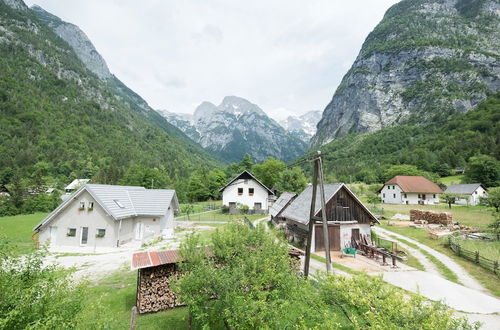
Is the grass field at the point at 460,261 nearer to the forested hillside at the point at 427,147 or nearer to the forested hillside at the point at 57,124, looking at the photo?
the forested hillside at the point at 427,147

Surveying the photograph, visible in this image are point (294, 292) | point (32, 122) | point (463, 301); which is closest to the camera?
point (294, 292)

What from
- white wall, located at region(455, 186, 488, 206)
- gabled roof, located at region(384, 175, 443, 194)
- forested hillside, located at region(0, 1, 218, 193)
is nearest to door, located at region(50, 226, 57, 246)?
forested hillside, located at region(0, 1, 218, 193)

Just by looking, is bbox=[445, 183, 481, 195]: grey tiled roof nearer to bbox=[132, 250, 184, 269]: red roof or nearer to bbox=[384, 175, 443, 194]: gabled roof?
bbox=[384, 175, 443, 194]: gabled roof

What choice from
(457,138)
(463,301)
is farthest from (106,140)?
(457,138)

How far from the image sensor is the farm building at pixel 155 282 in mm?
11828

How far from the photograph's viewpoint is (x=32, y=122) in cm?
11388

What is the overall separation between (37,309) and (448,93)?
217704 mm

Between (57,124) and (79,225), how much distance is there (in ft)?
411

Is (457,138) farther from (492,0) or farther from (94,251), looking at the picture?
(492,0)

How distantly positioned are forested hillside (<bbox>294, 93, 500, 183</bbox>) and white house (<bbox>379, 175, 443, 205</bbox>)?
18.3m

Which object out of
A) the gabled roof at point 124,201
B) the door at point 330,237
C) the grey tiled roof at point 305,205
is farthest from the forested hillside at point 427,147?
the gabled roof at point 124,201

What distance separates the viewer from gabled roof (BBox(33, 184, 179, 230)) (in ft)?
85.1

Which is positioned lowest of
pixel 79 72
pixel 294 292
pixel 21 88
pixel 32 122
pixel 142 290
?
pixel 142 290

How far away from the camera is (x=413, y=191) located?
70000mm
